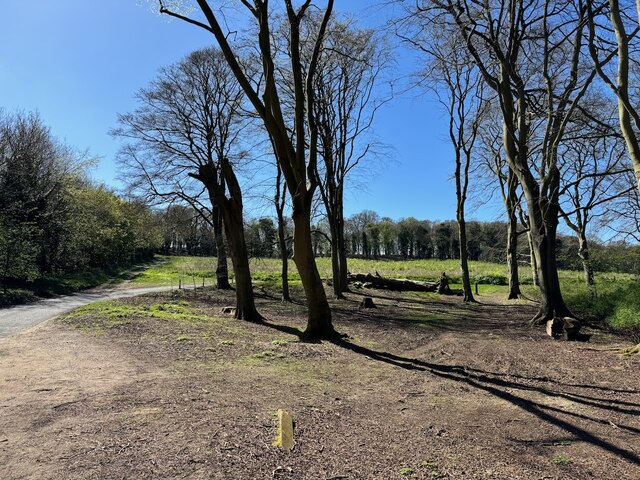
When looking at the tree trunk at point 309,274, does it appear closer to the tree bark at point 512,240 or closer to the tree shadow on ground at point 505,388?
the tree shadow on ground at point 505,388

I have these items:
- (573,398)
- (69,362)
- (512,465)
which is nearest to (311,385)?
(512,465)

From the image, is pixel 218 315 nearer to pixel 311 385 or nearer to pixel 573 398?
pixel 311 385

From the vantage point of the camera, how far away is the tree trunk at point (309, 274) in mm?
9398

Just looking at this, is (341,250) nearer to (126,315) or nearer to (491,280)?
(126,315)

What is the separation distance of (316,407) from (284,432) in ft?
3.29

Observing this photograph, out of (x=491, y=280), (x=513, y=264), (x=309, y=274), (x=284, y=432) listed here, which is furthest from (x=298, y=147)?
(x=491, y=280)

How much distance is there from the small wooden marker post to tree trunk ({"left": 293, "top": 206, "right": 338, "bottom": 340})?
497cm

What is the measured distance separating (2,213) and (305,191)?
728 inches

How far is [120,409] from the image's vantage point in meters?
4.49

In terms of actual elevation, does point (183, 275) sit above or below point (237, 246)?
below

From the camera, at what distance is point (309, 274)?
9.48m

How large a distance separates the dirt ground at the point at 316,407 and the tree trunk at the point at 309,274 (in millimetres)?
659

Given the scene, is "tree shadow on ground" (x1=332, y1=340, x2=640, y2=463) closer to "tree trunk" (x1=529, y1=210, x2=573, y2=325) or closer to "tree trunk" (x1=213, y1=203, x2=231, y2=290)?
"tree trunk" (x1=529, y1=210, x2=573, y2=325)

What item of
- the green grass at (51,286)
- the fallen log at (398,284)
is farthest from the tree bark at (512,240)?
the green grass at (51,286)
